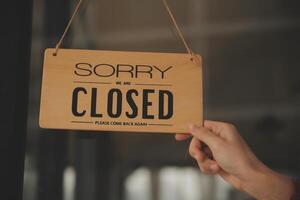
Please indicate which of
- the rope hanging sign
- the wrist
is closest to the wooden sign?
the rope hanging sign

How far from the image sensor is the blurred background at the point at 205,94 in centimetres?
88

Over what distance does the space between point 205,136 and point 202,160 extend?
53mm

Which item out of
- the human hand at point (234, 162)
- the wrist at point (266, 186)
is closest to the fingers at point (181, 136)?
the human hand at point (234, 162)

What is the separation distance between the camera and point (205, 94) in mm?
916

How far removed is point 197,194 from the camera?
0.88m

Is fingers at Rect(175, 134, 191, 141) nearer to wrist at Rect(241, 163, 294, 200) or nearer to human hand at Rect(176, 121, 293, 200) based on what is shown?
human hand at Rect(176, 121, 293, 200)

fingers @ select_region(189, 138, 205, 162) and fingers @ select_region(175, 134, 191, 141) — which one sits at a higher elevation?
fingers @ select_region(175, 134, 191, 141)

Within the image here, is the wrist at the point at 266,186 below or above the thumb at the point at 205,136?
below

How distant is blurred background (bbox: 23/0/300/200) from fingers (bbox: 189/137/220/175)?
34 millimetres

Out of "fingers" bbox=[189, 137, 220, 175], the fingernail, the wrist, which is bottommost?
the wrist

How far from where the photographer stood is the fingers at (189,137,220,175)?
2.76 ft

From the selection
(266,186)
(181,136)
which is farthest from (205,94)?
(266,186)

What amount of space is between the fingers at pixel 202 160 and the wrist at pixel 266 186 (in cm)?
6

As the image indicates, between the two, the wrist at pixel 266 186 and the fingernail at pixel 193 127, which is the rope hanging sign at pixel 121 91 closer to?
the fingernail at pixel 193 127
